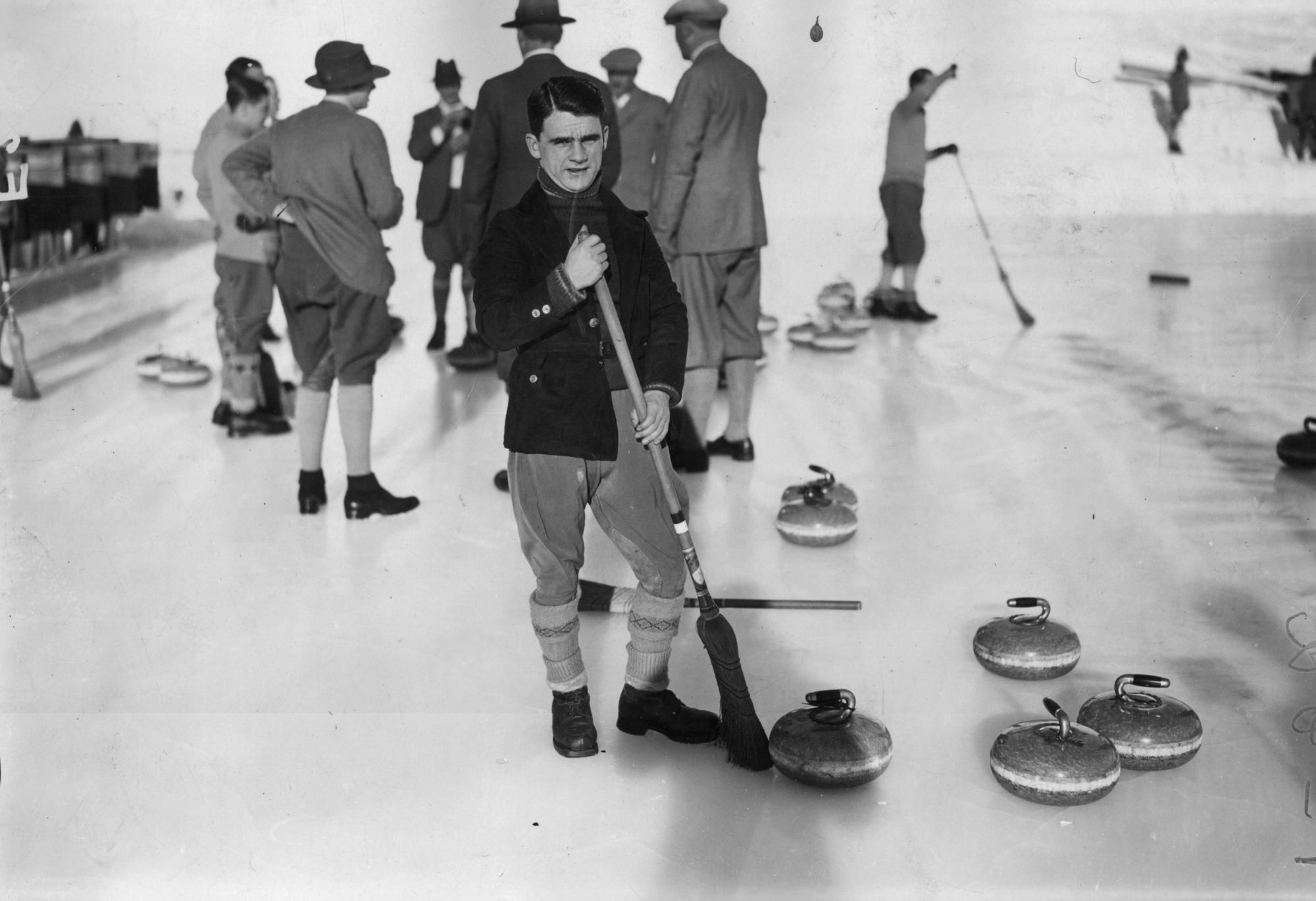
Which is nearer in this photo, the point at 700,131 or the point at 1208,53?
the point at 700,131

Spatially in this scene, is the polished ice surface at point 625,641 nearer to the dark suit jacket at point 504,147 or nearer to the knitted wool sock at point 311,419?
the knitted wool sock at point 311,419

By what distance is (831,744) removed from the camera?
2.99m

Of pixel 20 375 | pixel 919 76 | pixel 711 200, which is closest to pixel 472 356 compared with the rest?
pixel 20 375

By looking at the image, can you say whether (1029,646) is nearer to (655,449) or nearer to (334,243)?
(655,449)

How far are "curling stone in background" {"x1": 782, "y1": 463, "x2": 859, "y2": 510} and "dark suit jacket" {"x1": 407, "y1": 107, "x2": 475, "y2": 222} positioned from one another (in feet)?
10.7

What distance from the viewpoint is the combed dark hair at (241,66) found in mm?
5188

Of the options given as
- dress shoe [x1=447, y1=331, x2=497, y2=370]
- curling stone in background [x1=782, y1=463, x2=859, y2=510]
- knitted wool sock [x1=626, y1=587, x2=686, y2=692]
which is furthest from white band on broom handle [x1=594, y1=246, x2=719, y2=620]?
dress shoe [x1=447, y1=331, x2=497, y2=370]

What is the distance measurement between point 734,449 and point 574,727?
264 centimetres

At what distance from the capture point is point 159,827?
297 cm

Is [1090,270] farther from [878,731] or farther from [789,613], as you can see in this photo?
[878,731]

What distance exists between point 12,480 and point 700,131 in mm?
3060

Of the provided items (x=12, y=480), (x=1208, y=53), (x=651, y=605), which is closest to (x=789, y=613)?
(x=651, y=605)

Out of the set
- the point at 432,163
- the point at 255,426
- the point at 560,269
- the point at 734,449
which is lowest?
the point at 255,426

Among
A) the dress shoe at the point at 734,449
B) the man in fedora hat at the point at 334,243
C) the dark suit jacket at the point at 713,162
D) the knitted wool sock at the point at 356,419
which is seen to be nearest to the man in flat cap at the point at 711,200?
the dark suit jacket at the point at 713,162
